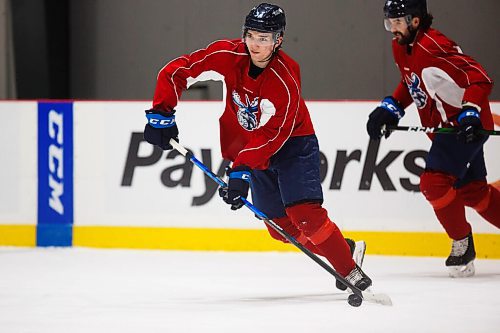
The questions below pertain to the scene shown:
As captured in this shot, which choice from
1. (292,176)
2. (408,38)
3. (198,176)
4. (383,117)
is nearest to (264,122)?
(292,176)

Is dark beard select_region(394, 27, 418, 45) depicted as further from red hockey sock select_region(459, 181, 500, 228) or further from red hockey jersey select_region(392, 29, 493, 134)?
red hockey sock select_region(459, 181, 500, 228)

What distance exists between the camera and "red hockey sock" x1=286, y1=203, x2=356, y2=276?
12.3 ft

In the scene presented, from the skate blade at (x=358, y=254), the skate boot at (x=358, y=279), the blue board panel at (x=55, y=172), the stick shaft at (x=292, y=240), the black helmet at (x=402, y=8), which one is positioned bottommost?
the blue board panel at (x=55, y=172)

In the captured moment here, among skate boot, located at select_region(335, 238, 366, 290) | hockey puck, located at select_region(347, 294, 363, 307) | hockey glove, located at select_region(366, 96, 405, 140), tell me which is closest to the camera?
hockey puck, located at select_region(347, 294, 363, 307)

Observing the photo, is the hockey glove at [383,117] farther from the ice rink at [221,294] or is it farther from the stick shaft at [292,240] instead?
the stick shaft at [292,240]

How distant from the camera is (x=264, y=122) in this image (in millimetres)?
3693

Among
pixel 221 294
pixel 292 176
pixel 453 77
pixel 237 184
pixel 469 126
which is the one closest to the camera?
pixel 237 184

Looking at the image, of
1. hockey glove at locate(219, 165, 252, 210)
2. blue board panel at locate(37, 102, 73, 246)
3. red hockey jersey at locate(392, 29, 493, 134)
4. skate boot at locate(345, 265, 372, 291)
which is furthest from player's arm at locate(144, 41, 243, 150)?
blue board panel at locate(37, 102, 73, 246)

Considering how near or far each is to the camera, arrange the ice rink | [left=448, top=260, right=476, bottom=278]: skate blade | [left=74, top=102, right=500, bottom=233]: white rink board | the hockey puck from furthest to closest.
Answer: [left=74, top=102, right=500, bottom=233]: white rink board < [left=448, top=260, right=476, bottom=278]: skate blade < the hockey puck < the ice rink

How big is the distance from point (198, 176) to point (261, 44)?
1.97m

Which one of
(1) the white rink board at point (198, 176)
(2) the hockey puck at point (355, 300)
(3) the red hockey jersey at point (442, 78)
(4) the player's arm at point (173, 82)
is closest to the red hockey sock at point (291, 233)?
(2) the hockey puck at point (355, 300)

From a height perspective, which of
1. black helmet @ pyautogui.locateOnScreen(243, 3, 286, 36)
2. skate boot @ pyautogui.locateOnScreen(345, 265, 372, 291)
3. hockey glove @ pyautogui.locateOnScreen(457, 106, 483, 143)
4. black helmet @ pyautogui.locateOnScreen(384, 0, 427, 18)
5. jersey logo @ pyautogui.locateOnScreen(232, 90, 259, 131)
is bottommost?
skate boot @ pyautogui.locateOnScreen(345, 265, 372, 291)

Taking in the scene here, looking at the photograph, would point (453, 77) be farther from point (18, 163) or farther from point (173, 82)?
point (18, 163)

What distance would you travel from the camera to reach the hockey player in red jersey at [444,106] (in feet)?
14.4
